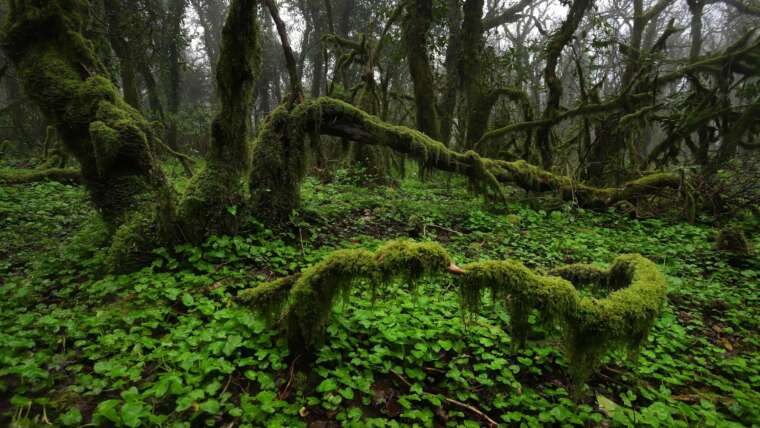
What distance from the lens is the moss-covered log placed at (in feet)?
7.95

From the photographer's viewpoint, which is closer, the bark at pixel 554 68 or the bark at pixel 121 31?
the bark at pixel 554 68

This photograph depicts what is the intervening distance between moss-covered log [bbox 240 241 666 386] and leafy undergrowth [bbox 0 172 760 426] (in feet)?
1.28

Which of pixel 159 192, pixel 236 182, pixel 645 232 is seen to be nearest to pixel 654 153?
pixel 645 232

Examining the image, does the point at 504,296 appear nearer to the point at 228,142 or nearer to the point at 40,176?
the point at 228,142

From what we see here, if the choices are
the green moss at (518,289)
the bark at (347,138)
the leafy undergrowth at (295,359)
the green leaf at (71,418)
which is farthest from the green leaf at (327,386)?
the bark at (347,138)

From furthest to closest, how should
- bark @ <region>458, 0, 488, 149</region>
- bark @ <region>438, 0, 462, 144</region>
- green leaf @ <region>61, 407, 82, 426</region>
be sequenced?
1. bark @ <region>438, 0, 462, 144</region>
2. bark @ <region>458, 0, 488, 149</region>
3. green leaf @ <region>61, 407, 82, 426</region>

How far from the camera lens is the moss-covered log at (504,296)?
242 cm

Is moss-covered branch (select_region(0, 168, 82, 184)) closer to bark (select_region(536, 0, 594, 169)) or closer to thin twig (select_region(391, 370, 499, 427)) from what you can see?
thin twig (select_region(391, 370, 499, 427))

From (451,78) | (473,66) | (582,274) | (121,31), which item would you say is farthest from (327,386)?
(121,31)

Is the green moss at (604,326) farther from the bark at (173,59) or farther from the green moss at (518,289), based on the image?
the bark at (173,59)

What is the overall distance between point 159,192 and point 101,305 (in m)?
1.42

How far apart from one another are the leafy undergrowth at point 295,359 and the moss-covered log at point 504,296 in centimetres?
39

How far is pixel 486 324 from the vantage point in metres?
3.57

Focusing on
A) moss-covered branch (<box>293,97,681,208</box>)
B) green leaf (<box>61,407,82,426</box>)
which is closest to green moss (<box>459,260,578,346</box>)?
green leaf (<box>61,407,82,426</box>)
